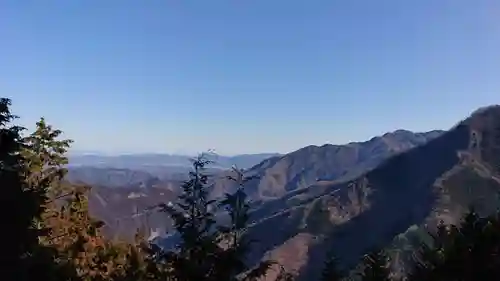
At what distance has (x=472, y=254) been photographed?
15.2 metres

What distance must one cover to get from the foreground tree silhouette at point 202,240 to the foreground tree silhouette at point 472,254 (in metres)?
5.74

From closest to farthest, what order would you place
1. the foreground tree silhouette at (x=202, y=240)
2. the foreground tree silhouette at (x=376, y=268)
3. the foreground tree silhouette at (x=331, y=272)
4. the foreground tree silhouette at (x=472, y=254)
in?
the foreground tree silhouette at (x=202, y=240) → the foreground tree silhouette at (x=472, y=254) → the foreground tree silhouette at (x=376, y=268) → the foreground tree silhouette at (x=331, y=272)

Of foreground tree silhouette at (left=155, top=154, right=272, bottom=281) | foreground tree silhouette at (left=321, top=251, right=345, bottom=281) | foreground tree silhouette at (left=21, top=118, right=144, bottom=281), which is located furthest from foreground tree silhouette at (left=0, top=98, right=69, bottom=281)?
foreground tree silhouette at (left=321, top=251, right=345, bottom=281)

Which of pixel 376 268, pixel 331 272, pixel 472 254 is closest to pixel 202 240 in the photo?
pixel 472 254

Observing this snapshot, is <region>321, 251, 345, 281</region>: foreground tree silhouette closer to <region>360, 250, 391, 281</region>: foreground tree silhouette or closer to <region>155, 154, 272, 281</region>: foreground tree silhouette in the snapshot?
<region>360, 250, 391, 281</region>: foreground tree silhouette

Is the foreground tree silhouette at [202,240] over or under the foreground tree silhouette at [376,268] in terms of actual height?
over

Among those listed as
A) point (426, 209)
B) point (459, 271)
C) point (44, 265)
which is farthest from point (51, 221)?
point (426, 209)

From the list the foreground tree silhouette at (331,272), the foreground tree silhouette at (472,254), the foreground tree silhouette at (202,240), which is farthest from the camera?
the foreground tree silhouette at (331,272)

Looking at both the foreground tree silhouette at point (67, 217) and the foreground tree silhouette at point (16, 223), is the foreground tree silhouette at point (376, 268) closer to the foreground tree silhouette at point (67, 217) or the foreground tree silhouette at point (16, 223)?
the foreground tree silhouette at point (67, 217)

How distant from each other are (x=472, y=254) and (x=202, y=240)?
7.63 meters

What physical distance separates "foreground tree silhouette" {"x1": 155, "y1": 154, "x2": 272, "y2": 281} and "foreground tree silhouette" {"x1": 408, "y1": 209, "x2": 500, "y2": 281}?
5744 millimetres

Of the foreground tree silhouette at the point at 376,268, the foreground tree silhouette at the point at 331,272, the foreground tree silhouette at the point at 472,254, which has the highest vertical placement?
the foreground tree silhouette at the point at 472,254

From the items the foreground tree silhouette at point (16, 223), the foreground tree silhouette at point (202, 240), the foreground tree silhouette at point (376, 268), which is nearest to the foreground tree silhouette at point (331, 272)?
the foreground tree silhouette at point (376, 268)

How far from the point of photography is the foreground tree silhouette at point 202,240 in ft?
41.9
